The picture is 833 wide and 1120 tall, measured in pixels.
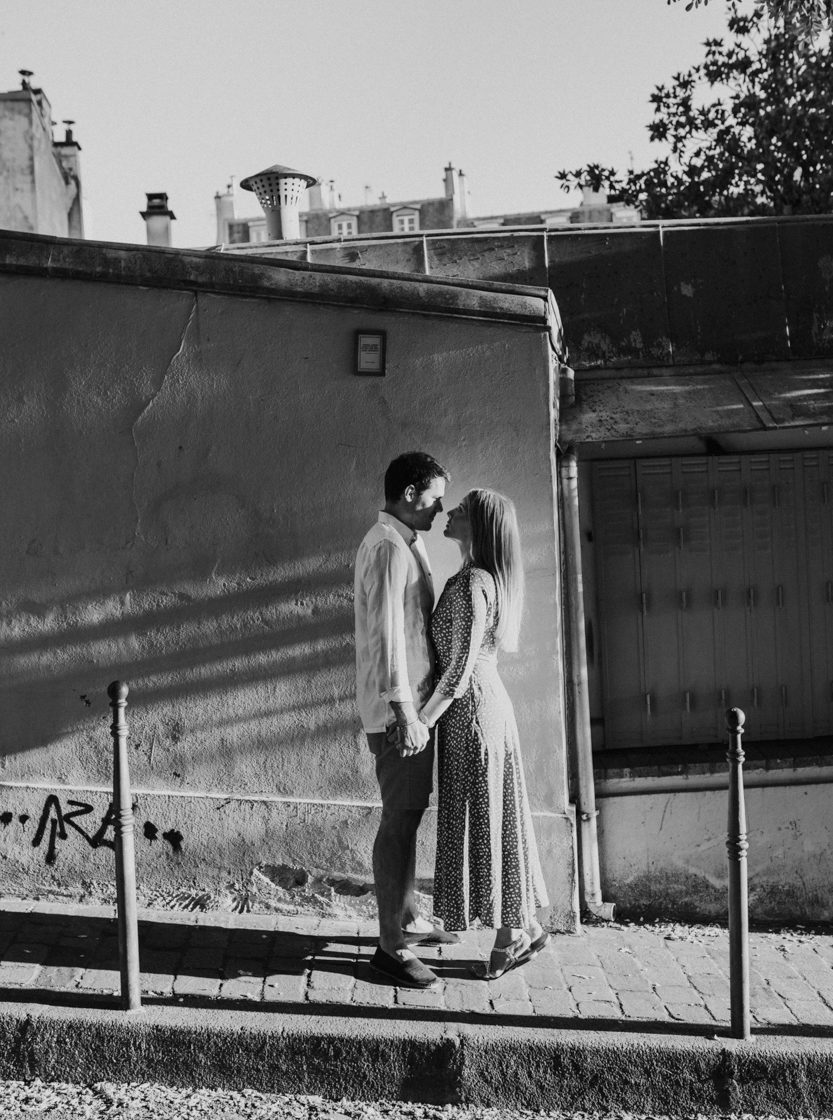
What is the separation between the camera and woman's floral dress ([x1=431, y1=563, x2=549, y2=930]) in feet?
14.4

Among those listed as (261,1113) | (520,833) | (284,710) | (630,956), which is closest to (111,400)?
(284,710)

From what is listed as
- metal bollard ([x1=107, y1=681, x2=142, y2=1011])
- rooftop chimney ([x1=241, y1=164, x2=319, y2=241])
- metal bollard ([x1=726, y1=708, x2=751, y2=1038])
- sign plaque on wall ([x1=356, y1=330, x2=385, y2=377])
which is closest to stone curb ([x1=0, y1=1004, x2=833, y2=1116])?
metal bollard ([x1=107, y1=681, x2=142, y2=1011])

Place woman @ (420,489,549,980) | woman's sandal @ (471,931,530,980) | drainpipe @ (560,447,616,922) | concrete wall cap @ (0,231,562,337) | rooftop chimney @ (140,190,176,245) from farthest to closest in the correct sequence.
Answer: rooftop chimney @ (140,190,176,245)
drainpipe @ (560,447,616,922)
concrete wall cap @ (0,231,562,337)
woman's sandal @ (471,931,530,980)
woman @ (420,489,549,980)

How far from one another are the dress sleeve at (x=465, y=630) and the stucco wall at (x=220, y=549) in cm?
85

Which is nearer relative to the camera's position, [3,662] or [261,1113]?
[261,1113]

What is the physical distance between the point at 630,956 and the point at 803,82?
10.1 meters

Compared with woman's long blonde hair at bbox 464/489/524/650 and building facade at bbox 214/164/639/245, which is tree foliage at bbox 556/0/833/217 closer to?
woman's long blonde hair at bbox 464/489/524/650

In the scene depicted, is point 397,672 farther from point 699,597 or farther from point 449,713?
point 699,597

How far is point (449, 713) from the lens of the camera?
4457 millimetres

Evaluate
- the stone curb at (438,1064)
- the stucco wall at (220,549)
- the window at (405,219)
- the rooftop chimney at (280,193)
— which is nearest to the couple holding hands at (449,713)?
the stone curb at (438,1064)

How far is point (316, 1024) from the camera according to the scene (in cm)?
411

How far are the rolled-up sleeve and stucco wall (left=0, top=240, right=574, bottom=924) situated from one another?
803 mm

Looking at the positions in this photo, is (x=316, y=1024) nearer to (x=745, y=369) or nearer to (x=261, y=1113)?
(x=261, y=1113)

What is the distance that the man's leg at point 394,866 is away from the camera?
4.43 meters
